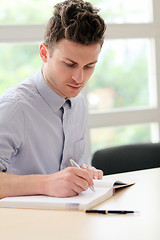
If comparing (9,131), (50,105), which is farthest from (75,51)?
(9,131)

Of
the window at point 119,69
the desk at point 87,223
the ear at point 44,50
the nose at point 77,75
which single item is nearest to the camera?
the desk at point 87,223

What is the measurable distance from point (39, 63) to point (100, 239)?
7.55 feet

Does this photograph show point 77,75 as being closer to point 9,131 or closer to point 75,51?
point 75,51

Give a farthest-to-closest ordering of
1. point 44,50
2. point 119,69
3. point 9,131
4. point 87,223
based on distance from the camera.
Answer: point 119,69
point 44,50
point 9,131
point 87,223

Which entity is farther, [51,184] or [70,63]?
[70,63]

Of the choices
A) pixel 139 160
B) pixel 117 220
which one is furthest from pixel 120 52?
pixel 117 220

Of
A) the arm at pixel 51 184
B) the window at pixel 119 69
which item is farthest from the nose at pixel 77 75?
the window at pixel 119 69

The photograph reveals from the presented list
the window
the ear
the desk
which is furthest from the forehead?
the window

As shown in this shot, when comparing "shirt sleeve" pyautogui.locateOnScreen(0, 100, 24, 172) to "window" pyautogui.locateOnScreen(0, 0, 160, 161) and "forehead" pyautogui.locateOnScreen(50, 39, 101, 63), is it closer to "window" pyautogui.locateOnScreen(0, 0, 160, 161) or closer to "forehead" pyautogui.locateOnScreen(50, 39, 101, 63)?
"forehead" pyautogui.locateOnScreen(50, 39, 101, 63)

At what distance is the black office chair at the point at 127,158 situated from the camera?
2371 millimetres

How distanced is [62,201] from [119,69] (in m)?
2.23

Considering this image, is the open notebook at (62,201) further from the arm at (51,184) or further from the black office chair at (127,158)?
the black office chair at (127,158)

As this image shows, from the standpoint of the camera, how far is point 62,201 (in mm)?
1421

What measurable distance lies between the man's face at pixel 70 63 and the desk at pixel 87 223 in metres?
0.59
